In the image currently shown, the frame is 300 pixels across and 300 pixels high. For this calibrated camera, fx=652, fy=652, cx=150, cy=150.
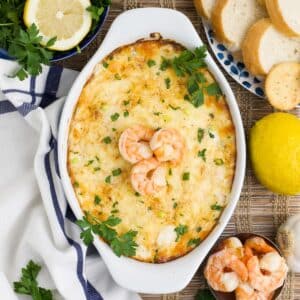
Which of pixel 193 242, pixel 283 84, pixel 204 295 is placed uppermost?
pixel 283 84

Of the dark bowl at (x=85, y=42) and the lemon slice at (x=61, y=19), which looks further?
the dark bowl at (x=85, y=42)

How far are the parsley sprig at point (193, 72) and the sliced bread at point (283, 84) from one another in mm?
188

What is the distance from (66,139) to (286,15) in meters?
0.81

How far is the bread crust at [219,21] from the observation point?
2138 mm

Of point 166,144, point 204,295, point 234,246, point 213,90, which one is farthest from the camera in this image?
point 204,295

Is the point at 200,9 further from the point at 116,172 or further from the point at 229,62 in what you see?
the point at 116,172

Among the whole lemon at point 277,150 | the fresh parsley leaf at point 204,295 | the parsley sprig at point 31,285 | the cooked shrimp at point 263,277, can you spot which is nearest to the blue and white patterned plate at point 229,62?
the whole lemon at point 277,150

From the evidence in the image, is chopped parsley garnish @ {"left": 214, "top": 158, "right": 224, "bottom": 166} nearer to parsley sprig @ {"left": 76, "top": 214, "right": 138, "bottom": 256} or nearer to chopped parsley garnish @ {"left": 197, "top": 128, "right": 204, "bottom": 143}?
chopped parsley garnish @ {"left": 197, "top": 128, "right": 204, "bottom": 143}

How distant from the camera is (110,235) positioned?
6.73 feet

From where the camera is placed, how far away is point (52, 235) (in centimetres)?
214

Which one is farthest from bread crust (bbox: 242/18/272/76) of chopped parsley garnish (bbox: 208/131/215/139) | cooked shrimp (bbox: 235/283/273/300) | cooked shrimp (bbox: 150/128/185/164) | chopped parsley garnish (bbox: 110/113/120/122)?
cooked shrimp (bbox: 235/283/273/300)

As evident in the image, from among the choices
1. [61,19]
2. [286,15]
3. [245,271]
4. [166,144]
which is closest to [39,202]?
[166,144]

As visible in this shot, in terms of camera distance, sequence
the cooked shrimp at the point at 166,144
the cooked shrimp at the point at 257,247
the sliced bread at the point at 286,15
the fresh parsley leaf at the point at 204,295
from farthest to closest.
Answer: the fresh parsley leaf at the point at 204,295 → the cooked shrimp at the point at 257,247 → the sliced bread at the point at 286,15 → the cooked shrimp at the point at 166,144

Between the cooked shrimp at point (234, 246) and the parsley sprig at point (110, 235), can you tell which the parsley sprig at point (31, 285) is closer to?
the parsley sprig at point (110, 235)
